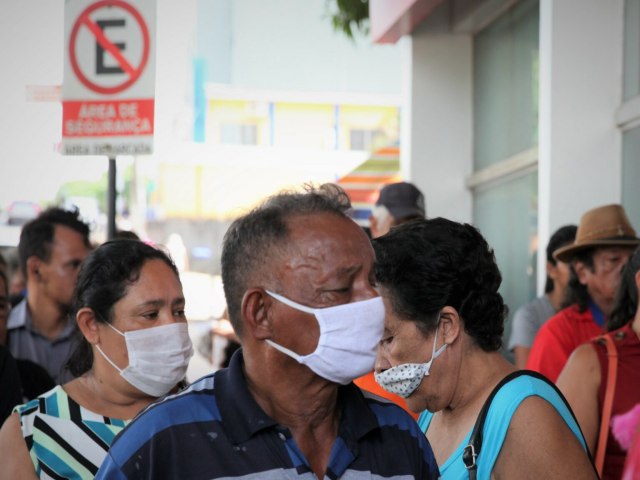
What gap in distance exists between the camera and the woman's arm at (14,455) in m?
3.44

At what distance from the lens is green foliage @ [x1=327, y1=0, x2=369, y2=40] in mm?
10945

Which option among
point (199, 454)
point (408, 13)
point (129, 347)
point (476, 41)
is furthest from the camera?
point (476, 41)

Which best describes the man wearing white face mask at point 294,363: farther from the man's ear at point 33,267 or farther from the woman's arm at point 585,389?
the man's ear at point 33,267

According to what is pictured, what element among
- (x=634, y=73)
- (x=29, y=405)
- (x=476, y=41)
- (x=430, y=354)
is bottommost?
(x=29, y=405)

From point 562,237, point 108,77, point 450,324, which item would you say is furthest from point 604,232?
point 108,77

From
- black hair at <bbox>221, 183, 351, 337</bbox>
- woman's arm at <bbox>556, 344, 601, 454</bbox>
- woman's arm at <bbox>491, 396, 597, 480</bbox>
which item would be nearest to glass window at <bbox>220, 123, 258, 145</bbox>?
woman's arm at <bbox>556, 344, 601, 454</bbox>

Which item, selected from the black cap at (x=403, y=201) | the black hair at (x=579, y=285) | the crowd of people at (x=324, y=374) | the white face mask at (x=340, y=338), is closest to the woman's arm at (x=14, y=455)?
the crowd of people at (x=324, y=374)

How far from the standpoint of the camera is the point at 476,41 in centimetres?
961

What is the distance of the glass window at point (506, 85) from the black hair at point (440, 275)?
5029 mm

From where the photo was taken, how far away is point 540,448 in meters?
2.80

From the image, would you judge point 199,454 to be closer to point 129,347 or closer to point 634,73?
point 129,347

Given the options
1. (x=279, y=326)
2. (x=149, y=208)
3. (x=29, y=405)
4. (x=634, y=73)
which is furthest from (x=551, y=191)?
(x=149, y=208)

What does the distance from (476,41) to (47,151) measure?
4143mm

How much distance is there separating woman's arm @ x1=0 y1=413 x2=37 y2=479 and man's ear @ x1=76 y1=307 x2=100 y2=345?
49 cm
